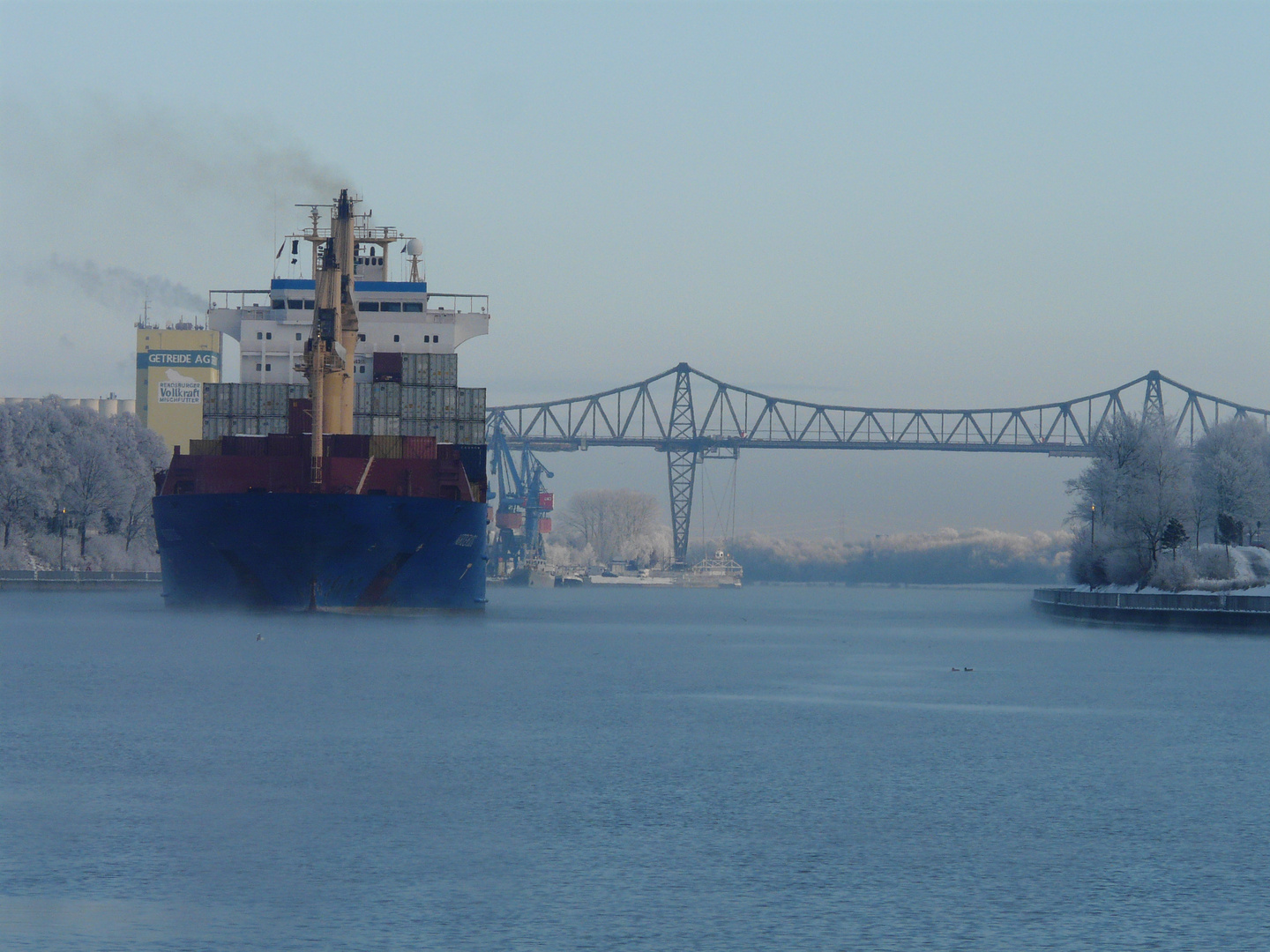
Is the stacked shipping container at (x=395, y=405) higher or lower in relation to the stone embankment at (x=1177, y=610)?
higher

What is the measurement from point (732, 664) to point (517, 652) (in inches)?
252

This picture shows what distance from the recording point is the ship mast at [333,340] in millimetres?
54597

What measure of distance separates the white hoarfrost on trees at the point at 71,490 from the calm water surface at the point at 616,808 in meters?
64.6

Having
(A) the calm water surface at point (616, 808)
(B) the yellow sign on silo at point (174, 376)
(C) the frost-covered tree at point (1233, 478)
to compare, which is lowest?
(A) the calm water surface at point (616, 808)

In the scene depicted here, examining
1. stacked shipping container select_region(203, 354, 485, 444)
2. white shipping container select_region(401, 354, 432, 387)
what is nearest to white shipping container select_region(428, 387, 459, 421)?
stacked shipping container select_region(203, 354, 485, 444)

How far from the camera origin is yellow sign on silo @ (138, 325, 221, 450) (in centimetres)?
16650

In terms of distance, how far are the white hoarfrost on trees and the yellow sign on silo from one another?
58345mm

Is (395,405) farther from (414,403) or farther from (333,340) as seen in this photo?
(333,340)

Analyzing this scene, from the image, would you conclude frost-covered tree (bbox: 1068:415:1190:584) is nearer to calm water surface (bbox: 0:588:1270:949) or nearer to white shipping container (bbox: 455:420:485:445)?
white shipping container (bbox: 455:420:485:445)

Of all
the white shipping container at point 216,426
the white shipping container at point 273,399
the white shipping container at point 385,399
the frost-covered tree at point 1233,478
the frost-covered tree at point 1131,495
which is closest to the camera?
the white shipping container at point 216,426

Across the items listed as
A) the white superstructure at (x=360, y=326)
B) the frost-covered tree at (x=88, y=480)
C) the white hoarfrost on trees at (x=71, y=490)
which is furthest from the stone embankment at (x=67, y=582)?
the white superstructure at (x=360, y=326)

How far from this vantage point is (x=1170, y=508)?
76.4 meters

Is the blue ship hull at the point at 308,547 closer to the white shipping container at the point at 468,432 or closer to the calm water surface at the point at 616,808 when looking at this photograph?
the white shipping container at the point at 468,432

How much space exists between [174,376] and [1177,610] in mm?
126463
